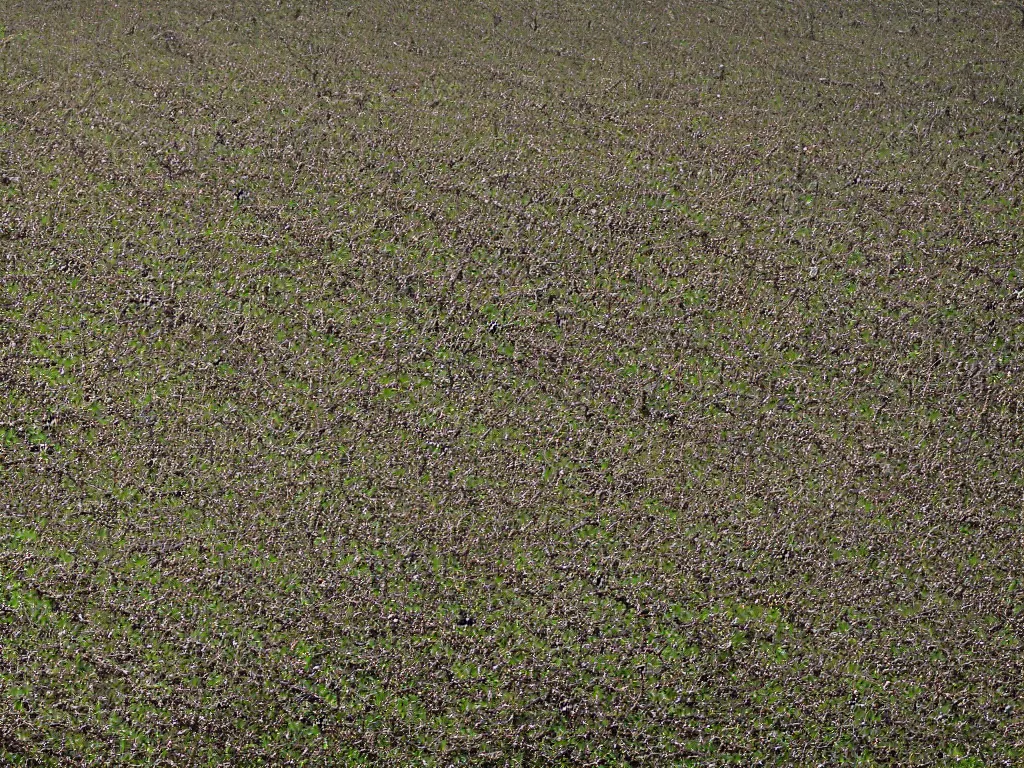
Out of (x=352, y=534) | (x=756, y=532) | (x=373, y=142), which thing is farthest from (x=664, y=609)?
(x=373, y=142)

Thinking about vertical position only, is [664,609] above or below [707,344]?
below

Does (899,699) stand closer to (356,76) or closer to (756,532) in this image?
(756,532)

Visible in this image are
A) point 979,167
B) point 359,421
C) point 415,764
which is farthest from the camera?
point 979,167

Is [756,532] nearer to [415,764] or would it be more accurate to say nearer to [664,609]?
[664,609]

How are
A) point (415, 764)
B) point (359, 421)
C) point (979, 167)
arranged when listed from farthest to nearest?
point (979, 167) → point (359, 421) → point (415, 764)

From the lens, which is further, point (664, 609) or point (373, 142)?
point (373, 142)

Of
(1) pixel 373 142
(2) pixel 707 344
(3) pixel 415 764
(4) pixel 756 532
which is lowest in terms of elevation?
(3) pixel 415 764
